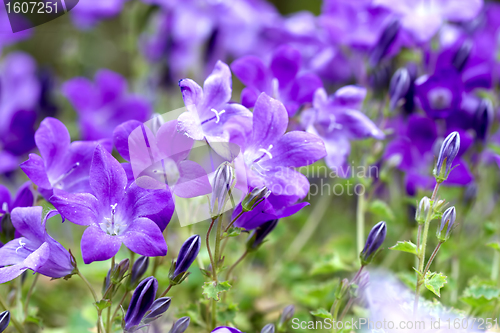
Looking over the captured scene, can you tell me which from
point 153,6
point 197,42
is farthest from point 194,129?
point 153,6

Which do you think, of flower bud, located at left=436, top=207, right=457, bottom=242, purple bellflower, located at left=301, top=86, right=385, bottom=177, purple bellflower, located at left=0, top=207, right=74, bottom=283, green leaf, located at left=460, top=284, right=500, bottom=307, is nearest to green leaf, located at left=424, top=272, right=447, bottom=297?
flower bud, located at left=436, top=207, right=457, bottom=242

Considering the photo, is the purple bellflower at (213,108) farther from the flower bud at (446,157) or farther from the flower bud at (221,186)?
the flower bud at (446,157)

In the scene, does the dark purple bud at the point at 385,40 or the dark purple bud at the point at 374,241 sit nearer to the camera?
the dark purple bud at the point at 374,241

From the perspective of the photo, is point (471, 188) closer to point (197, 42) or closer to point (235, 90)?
point (197, 42)

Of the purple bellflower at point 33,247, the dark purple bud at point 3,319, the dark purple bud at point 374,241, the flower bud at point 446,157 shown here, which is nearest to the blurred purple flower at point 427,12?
the flower bud at point 446,157

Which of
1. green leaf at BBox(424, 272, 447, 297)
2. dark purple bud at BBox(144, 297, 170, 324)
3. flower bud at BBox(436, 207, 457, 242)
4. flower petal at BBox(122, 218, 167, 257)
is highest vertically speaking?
flower petal at BBox(122, 218, 167, 257)

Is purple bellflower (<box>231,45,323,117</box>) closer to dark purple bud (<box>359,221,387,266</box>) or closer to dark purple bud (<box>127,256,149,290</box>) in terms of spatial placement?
dark purple bud (<box>359,221,387,266</box>)
